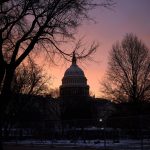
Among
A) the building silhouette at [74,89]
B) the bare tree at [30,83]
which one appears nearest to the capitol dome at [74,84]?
the building silhouette at [74,89]

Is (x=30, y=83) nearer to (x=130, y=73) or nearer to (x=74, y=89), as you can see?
(x=130, y=73)

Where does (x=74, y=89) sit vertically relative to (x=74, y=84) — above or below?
below

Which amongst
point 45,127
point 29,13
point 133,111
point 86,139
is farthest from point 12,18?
point 133,111

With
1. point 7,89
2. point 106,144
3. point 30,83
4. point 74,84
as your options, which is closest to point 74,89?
point 74,84

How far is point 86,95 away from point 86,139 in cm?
9468

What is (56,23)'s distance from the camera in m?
18.6

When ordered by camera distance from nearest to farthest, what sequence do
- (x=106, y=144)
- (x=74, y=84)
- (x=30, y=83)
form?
(x=106, y=144) → (x=30, y=83) → (x=74, y=84)

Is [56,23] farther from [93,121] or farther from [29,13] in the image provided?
[93,121]

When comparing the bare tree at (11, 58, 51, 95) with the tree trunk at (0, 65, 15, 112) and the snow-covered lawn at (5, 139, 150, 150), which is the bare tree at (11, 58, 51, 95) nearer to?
the snow-covered lawn at (5, 139, 150, 150)

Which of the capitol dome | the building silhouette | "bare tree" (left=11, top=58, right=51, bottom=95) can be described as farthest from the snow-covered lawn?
the capitol dome

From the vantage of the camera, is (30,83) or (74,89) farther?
(74,89)

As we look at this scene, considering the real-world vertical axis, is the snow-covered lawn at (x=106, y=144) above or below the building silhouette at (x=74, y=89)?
below

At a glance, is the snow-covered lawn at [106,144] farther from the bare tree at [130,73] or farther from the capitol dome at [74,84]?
the capitol dome at [74,84]

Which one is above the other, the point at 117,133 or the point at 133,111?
the point at 133,111
